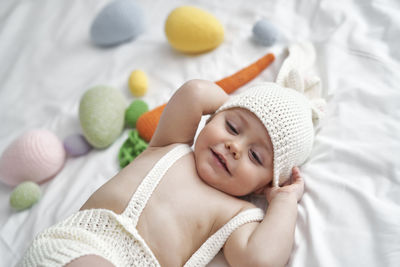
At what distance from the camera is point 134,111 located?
1.32m

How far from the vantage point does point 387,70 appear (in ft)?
3.92

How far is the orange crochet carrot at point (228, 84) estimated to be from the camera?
126 centimetres

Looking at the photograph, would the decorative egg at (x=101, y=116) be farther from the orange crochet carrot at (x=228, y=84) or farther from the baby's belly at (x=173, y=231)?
the baby's belly at (x=173, y=231)

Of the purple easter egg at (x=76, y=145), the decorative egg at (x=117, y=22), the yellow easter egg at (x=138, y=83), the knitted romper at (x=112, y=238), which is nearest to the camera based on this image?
the knitted romper at (x=112, y=238)

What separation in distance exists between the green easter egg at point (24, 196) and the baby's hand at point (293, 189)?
2.45 ft

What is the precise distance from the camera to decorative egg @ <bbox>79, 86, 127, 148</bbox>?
1.24 m

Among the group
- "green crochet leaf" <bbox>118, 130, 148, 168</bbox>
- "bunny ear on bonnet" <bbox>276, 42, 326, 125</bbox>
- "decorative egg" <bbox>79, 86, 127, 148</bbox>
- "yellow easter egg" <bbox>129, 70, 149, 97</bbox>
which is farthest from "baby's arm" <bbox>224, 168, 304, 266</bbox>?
"yellow easter egg" <bbox>129, 70, 149, 97</bbox>

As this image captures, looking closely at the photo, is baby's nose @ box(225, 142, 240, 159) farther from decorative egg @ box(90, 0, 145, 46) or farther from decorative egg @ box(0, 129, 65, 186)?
decorative egg @ box(90, 0, 145, 46)

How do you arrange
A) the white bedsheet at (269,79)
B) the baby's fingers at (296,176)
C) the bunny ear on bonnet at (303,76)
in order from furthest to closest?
1. the bunny ear on bonnet at (303,76)
2. the baby's fingers at (296,176)
3. the white bedsheet at (269,79)

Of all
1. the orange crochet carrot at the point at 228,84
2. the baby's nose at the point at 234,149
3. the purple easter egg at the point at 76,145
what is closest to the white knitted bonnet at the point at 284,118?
the baby's nose at the point at 234,149

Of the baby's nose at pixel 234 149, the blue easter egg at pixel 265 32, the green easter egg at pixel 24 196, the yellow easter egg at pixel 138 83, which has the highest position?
the blue easter egg at pixel 265 32

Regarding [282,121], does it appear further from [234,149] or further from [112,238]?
[112,238]

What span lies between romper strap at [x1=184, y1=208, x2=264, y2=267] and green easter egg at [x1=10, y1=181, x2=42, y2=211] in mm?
576

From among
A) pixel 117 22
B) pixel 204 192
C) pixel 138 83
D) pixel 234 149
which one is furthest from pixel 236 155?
pixel 117 22
